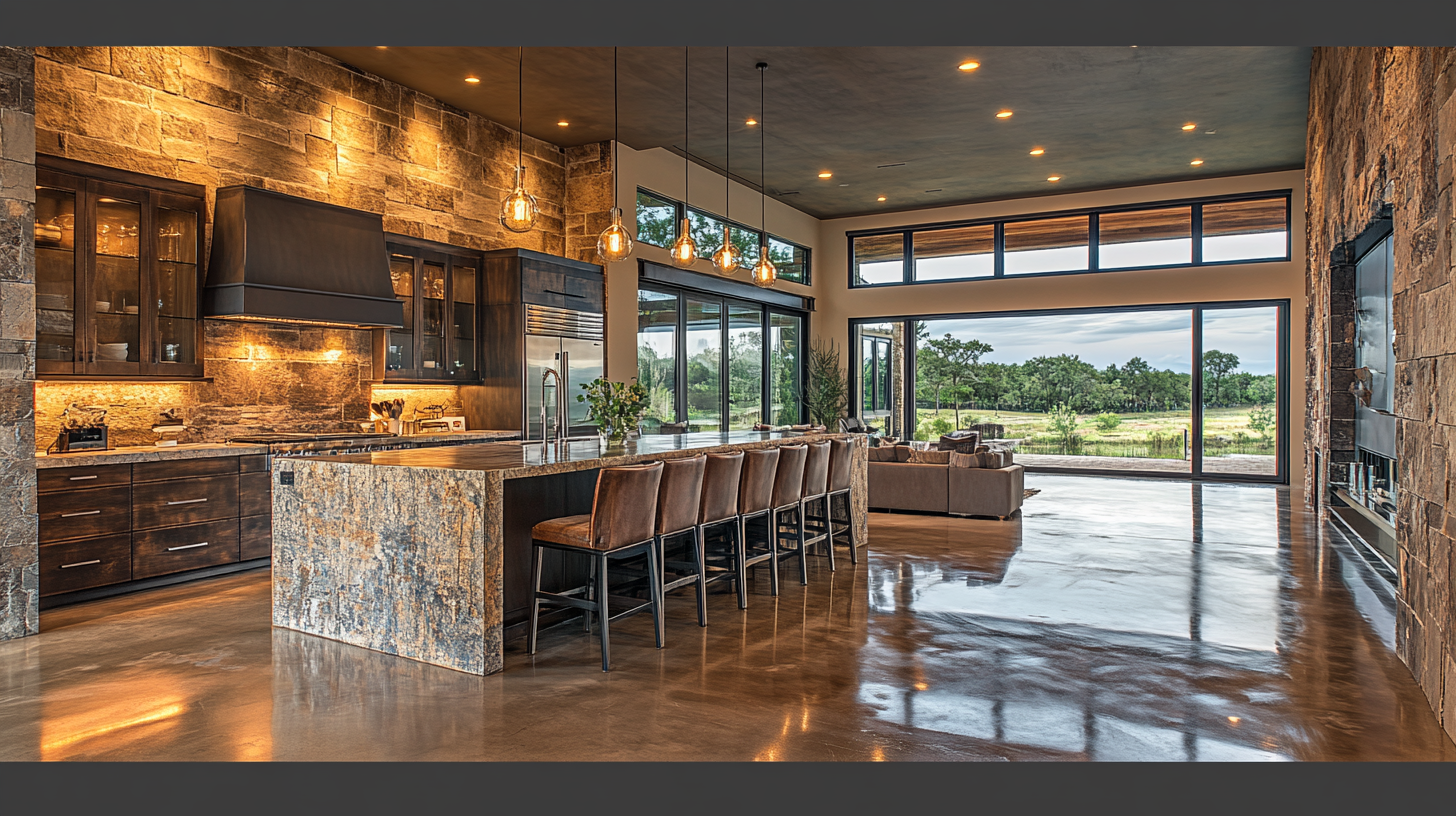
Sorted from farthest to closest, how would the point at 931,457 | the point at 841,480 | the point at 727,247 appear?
the point at 931,457, the point at 727,247, the point at 841,480

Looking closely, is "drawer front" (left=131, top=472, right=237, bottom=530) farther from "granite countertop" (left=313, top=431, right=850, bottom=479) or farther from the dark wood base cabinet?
"granite countertop" (left=313, top=431, right=850, bottom=479)

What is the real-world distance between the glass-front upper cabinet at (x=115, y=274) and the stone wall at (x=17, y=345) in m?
0.75

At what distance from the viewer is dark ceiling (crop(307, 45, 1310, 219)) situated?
7027 millimetres

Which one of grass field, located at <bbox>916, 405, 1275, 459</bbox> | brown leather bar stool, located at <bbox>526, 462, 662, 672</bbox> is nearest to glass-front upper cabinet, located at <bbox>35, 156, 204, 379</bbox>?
brown leather bar stool, located at <bbox>526, 462, 662, 672</bbox>

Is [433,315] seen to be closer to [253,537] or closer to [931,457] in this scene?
[253,537]

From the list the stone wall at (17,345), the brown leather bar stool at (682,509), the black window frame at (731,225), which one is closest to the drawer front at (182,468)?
the stone wall at (17,345)

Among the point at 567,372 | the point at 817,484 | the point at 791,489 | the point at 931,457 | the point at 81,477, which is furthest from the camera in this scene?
the point at 931,457

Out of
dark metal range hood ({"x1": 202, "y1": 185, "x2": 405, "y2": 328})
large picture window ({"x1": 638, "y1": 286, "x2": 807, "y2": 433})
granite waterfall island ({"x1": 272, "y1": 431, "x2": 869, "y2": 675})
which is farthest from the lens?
large picture window ({"x1": 638, "y1": 286, "x2": 807, "y2": 433})

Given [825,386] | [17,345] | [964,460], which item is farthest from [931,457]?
[17,345]

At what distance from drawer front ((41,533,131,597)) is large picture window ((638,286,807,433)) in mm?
4291

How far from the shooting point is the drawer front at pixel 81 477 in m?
4.77

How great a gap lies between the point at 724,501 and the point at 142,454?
3.60 m

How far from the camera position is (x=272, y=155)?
651 cm

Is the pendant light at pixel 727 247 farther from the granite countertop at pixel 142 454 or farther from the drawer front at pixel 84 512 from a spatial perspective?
the drawer front at pixel 84 512
